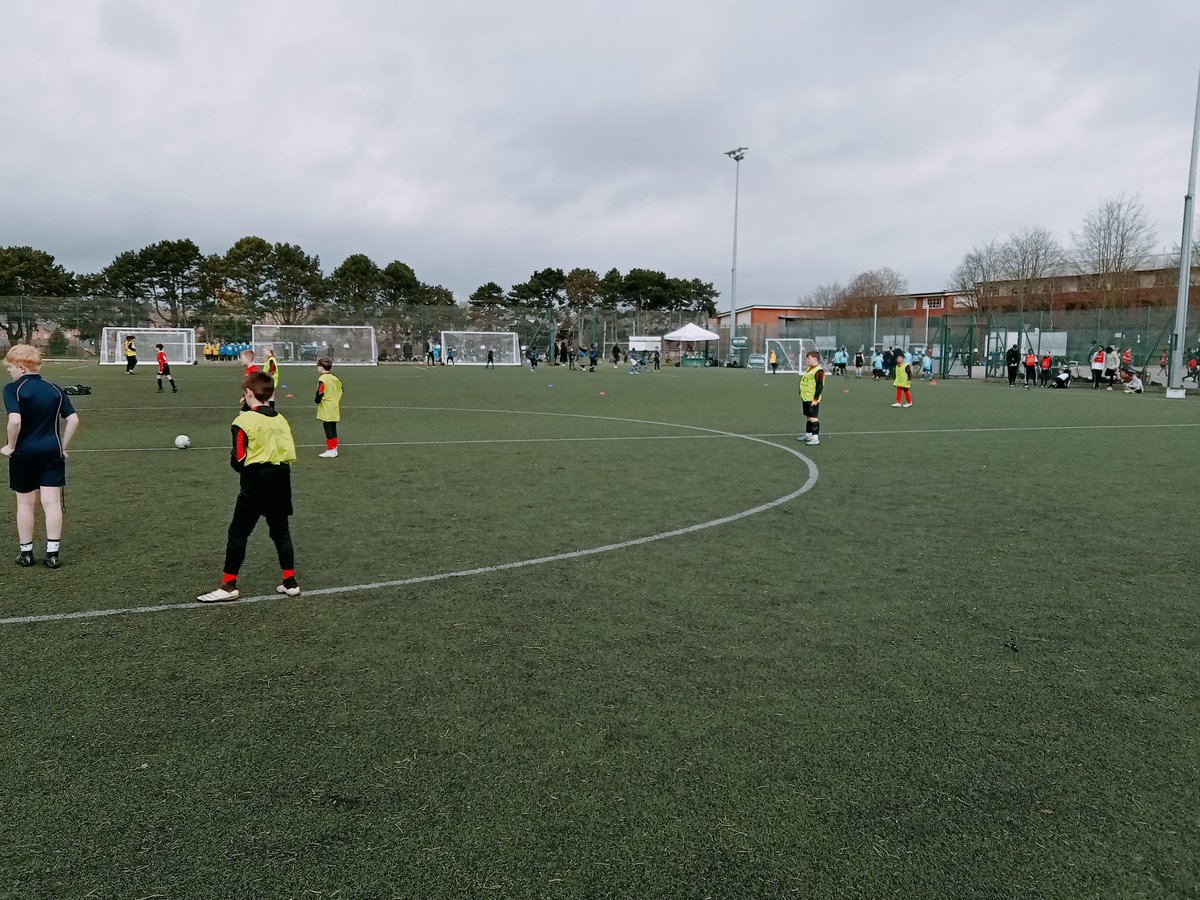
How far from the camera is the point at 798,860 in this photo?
9.27ft

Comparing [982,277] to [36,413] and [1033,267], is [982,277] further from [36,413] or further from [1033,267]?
[36,413]

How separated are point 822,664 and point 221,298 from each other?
8451cm

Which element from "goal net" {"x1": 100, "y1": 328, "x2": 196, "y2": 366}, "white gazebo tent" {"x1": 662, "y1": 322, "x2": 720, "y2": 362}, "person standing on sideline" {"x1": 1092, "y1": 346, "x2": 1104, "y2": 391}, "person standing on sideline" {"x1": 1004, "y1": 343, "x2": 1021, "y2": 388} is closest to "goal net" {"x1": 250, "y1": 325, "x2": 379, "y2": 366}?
"goal net" {"x1": 100, "y1": 328, "x2": 196, "y2": 366}

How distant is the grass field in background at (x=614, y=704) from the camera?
2.84 m

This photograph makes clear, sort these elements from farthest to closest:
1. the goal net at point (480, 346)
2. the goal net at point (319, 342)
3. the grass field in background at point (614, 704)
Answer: the goal net at point (480, 346)
the goal net at point (319, 342)
the grass field in background at point (614, 704)

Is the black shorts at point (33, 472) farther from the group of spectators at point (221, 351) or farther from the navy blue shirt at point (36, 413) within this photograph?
the group of spectators at point (221, 351)

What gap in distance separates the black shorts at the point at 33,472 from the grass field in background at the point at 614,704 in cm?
67

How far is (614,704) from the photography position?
4.05 meters

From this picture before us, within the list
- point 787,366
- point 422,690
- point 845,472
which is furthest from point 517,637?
point 787,366

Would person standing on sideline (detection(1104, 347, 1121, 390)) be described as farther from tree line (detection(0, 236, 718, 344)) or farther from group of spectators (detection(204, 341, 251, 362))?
group of spectators (detection(204, 341, 251, 362))

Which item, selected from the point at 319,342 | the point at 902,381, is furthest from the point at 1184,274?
the point at 319,342

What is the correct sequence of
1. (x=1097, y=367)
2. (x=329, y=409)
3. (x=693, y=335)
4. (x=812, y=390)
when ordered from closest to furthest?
(x=329, y=409) → (x=812, y=390) → (x=1097, y=367) → (x=693, y=335)

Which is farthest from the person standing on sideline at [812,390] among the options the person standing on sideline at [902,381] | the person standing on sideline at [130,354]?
the person standing on sideline at [130,354]

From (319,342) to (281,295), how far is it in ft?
88.3
